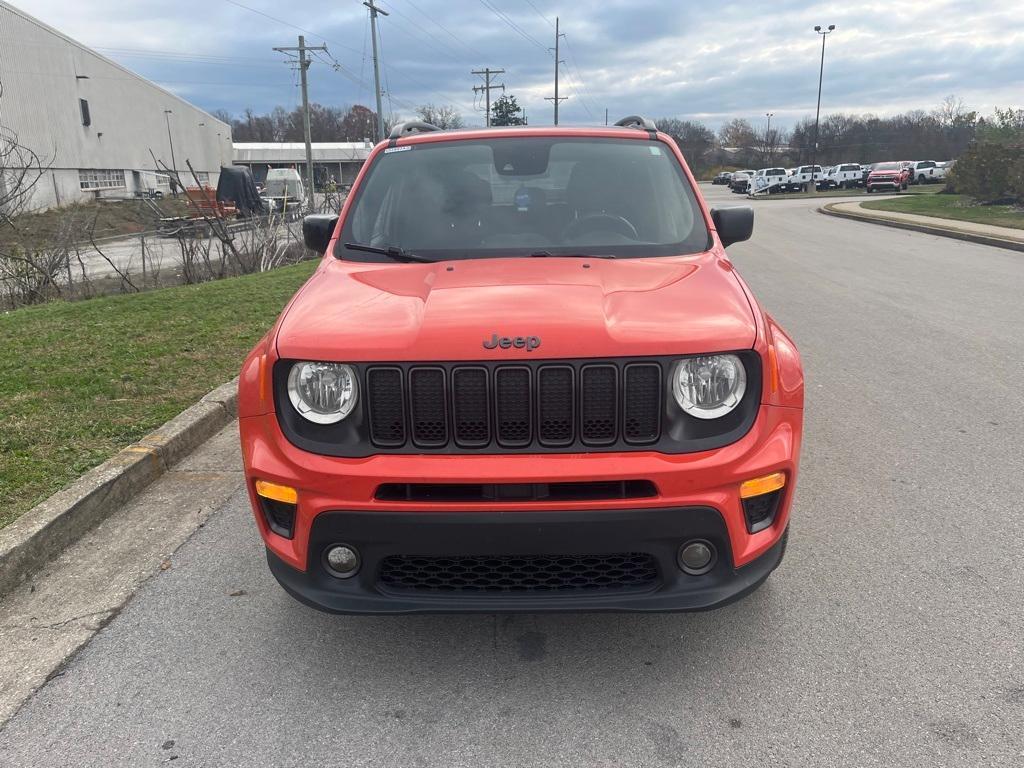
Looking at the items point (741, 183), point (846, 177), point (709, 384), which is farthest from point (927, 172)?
point (709, 384)

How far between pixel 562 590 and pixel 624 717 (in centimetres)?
46

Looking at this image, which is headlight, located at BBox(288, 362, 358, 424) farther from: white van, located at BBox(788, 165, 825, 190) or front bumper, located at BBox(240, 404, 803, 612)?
white van, located at BBox(788, 165, 825, 190)

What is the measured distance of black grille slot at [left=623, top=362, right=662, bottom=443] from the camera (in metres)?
2.51

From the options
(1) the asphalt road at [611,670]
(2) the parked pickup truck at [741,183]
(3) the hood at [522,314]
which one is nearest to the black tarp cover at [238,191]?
(1) the asphalt road at [611,670]

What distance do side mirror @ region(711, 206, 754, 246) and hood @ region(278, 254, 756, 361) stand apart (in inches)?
31.8

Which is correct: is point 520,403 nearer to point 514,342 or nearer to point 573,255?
point 514,342

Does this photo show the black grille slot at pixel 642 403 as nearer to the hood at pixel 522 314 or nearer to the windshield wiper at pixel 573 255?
the hood at pixel 522 314

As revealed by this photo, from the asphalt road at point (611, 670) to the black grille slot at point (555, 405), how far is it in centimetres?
91

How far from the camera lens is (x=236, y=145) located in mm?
101812

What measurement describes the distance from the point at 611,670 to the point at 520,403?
3.50ft

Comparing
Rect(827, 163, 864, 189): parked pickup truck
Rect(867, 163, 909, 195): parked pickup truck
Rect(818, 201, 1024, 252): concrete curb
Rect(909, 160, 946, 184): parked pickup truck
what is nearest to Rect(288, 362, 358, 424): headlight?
Rect(818, 201, 1024, 252): concrete curb

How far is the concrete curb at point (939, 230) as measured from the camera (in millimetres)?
17000

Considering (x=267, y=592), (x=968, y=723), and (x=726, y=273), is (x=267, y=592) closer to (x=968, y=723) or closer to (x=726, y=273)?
(x=726, y=273)

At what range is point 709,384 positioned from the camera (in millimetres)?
2568
